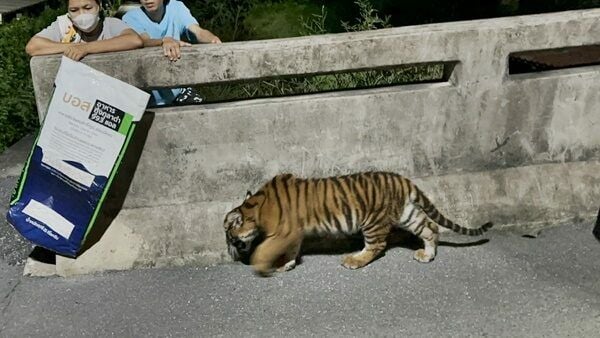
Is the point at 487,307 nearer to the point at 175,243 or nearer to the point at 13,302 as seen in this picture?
the point at 175,243

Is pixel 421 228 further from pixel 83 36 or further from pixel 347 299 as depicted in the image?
pixel 83 36

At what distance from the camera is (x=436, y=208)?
16.0 feet

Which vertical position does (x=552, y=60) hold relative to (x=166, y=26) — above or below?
below

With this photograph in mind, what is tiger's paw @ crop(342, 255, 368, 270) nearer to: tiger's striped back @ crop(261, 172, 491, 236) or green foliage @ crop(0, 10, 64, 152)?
tiger's striped back @ crop(261, 172, 491, 236)

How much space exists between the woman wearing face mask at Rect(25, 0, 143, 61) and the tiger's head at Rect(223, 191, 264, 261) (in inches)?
46.9

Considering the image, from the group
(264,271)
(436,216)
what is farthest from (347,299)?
(436,216)

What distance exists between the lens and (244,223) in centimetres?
449

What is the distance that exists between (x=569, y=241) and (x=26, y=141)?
494 cm

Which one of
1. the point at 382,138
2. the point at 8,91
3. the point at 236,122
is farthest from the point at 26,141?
the point at 382,138

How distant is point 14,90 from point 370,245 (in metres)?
4.14

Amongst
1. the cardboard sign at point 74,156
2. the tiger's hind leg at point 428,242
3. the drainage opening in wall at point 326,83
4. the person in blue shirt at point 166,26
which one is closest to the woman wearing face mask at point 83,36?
the cardboard sign at point 74,156

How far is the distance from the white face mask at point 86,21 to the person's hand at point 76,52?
0.88ft

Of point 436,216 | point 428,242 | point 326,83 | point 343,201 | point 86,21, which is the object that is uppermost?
point 86,21

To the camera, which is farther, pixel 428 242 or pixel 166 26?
pixel 166 26
